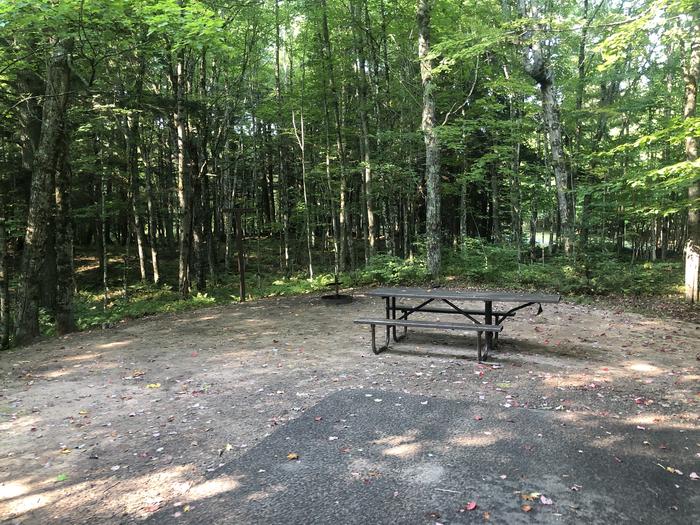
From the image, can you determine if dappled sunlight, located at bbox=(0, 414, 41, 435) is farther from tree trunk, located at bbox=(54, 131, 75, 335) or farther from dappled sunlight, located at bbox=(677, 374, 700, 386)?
dappled sunlight, located at bbox=(677, 374, 700, 386)

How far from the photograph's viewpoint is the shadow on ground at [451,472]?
8.46ft

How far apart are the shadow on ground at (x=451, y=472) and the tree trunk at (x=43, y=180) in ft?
24.7

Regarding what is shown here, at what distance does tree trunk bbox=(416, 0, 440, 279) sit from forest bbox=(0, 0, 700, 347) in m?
0.05

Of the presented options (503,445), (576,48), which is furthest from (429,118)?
(503,445)

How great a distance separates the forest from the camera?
841 centimetres

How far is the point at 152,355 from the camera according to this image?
21.9 ft

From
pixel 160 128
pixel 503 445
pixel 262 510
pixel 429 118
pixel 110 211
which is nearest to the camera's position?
pixel 262 510

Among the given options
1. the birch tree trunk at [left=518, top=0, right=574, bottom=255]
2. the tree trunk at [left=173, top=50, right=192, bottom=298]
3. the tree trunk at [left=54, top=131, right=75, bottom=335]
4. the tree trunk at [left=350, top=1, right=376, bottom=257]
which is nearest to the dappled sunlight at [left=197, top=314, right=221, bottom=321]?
the tree trunk at [left=54, top=131, right=75, bottom=335]

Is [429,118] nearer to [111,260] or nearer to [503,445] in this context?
[503,445]

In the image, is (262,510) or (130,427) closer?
(262,510)

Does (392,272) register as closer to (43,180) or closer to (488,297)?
Result: (488,297)

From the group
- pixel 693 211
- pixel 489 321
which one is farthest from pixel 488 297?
pixel 693 211

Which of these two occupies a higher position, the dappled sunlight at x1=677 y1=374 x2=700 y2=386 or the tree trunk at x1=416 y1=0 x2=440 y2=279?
the tree trunk at x1=416 y1=0 x2=440 y2=279

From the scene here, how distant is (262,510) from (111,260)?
21.7 meters
